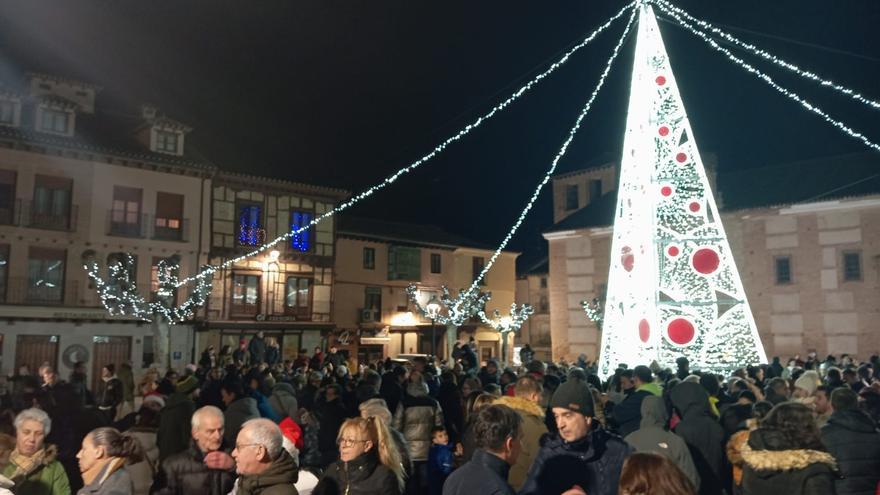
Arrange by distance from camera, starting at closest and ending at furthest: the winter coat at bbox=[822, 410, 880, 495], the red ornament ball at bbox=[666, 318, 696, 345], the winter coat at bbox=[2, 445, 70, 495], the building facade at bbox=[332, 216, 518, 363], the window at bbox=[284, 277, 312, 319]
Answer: the winter coat at bbox=[822, 410, 880, 495]
the winter coat at bbox=[2, 445, 70, 495]
the red ornament ball at bbox=[666, 318, 696, 345]
the window at bbox=[284, 277, 312, 319]
the building facade at bbox=[332, 216, 518, 363]

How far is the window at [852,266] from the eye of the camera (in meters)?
25.2

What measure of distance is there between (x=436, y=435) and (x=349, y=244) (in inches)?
1141

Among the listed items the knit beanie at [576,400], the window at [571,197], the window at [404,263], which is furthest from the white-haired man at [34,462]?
the window at [571,197]

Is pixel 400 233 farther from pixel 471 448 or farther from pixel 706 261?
pixel 471 448

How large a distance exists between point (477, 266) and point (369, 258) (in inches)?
332

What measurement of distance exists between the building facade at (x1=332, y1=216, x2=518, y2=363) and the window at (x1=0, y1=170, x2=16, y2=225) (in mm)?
13955

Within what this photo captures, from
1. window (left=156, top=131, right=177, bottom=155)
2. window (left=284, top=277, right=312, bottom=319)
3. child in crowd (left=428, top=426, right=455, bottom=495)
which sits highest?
window (left=156, top=131, right=177, bottom=155)

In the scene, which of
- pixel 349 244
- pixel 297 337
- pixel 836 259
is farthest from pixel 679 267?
pixel 349 244

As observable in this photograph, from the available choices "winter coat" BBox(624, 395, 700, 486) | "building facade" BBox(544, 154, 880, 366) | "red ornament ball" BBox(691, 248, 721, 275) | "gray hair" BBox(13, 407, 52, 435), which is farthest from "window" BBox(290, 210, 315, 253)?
"winter coat" BBox(624, 395, 700, 486)

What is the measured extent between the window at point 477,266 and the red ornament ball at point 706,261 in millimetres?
26697

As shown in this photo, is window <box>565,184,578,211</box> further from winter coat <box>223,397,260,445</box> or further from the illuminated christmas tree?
winter coat <box>223,397,260,445</box>

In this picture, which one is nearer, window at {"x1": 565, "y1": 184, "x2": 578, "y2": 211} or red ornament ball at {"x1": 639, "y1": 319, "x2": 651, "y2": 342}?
red ornament ball at {"x1": 639, "y1": 319, "x2": 651, "y2": 342}

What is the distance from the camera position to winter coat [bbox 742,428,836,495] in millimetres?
3742

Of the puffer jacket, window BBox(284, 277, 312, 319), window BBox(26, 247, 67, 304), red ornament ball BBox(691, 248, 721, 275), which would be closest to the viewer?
the puffer jacket
